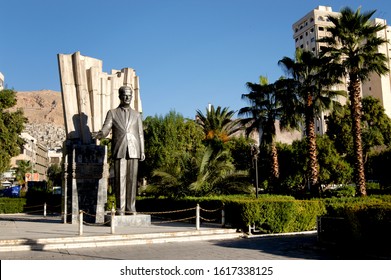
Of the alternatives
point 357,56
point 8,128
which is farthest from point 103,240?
point 8,128

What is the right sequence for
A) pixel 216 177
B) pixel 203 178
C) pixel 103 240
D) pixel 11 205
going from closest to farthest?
pixel 103 240, pixel 203 178, pixel 216 177, pixel 11 205

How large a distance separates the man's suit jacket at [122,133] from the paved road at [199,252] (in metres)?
4.24

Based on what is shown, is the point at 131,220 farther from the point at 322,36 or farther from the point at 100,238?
the point at 322,36

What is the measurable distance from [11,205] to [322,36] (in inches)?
3217

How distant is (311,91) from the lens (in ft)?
84.1

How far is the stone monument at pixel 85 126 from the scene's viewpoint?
16.3m

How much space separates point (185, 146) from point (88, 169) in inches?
939

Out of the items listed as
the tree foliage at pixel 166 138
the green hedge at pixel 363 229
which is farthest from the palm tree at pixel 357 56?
the tree foliage at pixel 166 138

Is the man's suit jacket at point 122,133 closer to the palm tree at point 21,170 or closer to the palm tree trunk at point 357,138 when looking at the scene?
the palm tree trunk at point 357,138

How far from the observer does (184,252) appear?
33.2 feet

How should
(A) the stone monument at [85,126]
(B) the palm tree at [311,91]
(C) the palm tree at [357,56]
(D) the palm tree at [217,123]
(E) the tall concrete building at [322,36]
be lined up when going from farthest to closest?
(E) the tall concrete building at [322,36]
(D) the palm tree at [217,123]
(B) the palm tree at [311,91]
(C) the palm tree at [357,56]
(A) the stone monument at [85,126]

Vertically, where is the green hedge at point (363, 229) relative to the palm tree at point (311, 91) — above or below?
below
